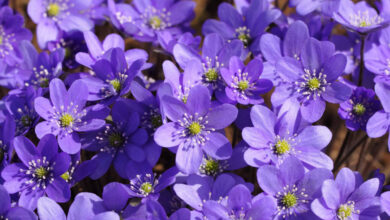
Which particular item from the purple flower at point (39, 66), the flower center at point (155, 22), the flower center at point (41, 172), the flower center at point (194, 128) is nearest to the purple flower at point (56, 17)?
the purple flower at point (39, 66)

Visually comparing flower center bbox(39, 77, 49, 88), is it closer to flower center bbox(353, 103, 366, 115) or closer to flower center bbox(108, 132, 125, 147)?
flower center bbox(108, 132, 125, 147)

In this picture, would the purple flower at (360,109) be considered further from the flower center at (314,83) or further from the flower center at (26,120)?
A: the flower center at (26,120)

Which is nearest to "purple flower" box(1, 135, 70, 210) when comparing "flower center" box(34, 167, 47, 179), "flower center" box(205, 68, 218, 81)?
"flower center" box(34, 167, 47, 179)

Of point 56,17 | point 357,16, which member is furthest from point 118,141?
point 357,16

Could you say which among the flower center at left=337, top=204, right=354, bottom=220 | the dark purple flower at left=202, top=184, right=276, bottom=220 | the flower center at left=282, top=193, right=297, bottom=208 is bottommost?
the flower center at left=337, top=204, right=354, bottom=220

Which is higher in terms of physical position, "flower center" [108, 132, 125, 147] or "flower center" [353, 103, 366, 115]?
"flower center" [353, 103, 366, 115]

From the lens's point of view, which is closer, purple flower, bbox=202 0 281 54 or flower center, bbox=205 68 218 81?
flower center, bbox=205 68 218 81

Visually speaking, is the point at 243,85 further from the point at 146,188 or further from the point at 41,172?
the point at 41,172
